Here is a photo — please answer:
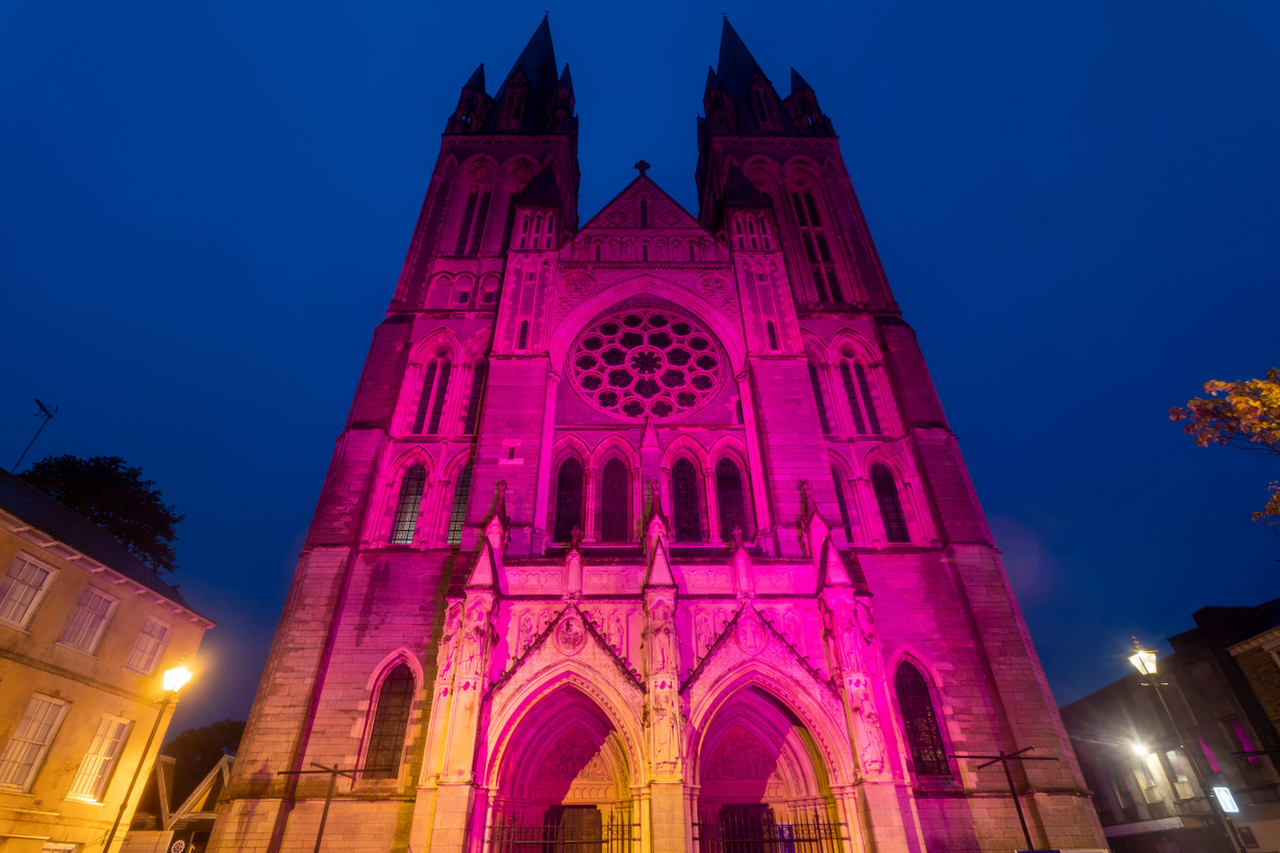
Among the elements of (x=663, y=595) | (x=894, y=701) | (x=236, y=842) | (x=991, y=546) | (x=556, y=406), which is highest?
(x=556, y=406)

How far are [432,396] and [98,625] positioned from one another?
32.2 ft

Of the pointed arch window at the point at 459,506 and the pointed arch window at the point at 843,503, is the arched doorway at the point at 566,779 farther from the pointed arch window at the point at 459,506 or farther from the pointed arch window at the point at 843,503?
the pointed arch window at the point at 843,503

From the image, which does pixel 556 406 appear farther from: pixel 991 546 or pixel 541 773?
pixel 991 546

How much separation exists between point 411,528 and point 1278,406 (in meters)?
17.8

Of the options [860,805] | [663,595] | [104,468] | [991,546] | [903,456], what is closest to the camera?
[860,805]

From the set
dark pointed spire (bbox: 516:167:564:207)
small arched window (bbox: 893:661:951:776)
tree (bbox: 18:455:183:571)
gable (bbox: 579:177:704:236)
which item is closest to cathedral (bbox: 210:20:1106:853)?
small arched window (bbox: 893:661:951:776)

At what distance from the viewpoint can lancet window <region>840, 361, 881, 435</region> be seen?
20.8 metres

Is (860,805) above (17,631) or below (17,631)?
below

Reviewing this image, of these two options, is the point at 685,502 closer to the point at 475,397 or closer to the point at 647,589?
the point at 647,589

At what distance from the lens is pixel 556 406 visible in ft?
66.4

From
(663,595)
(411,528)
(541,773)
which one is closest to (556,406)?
(411,528)

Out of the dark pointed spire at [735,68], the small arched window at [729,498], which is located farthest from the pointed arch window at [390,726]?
the dark pointed spire at [735,68]

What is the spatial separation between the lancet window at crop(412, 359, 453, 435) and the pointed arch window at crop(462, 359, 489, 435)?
2.61ft

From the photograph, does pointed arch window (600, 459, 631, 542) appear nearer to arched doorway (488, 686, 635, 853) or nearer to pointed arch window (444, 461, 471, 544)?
pointed arch window (444, 461, 471, 544)
